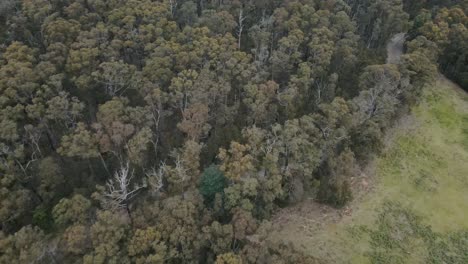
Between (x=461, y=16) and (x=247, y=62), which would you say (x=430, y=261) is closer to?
(x=247, y=62)

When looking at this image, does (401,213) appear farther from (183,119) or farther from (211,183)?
(183,119)

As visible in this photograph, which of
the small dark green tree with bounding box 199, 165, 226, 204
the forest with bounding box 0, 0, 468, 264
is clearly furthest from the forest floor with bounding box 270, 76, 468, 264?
the small dark green tree with bounding box 199, 165, 226, 204

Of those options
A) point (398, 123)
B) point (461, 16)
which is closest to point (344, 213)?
point (398, 123)

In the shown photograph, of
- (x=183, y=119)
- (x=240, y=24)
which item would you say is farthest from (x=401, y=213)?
(x=240, y=24)

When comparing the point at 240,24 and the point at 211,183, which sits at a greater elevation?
the point at 240,24

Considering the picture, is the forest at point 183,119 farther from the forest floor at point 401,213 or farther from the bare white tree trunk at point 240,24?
the forest floor at point 401,213

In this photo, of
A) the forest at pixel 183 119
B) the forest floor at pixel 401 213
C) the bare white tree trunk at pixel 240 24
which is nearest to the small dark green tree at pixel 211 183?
the forest at pixel 183 119
